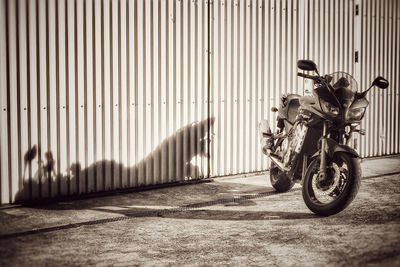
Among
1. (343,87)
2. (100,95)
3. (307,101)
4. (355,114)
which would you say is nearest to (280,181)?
(307,101)

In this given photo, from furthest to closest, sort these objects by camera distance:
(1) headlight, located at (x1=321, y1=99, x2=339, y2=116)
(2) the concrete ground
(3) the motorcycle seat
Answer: (3) the motorcycle seat → (1) headlight, located at (x1=321, y1=99, x2=339, y2=116) → (2) the concrete ground

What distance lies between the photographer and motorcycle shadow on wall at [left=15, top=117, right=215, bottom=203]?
6066 millimetres

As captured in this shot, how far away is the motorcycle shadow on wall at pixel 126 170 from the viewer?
6.07m

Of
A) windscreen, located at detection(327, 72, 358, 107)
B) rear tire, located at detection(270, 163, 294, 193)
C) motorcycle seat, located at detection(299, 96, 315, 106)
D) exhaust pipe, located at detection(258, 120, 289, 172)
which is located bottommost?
rear tire, located at detection(270, 163, 294, 193)

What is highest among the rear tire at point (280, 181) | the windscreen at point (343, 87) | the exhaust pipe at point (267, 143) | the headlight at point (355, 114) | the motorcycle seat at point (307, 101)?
the windscreen at point (343, 87)

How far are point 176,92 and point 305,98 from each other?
2.04m

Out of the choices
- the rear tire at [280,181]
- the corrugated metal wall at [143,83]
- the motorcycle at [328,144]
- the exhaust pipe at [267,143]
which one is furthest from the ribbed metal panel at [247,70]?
the motorcycle at [328,144]

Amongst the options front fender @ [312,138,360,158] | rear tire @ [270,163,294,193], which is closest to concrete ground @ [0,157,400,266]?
rear tire @ [270,163,294,193]

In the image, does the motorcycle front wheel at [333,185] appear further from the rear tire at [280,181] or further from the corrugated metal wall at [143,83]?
the corrugated metal wall at [143,83]

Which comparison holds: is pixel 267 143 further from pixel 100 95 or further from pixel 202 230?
pixel 100 95

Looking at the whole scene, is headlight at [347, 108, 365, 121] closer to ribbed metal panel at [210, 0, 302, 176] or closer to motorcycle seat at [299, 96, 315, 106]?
motorcycle seat at [299, 96, 315, 106]

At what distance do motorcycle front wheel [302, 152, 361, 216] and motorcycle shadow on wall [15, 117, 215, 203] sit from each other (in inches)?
88.8

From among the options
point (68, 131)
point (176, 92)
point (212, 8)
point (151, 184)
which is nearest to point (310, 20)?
point (212, 8)

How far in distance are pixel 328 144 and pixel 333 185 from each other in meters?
0.44
